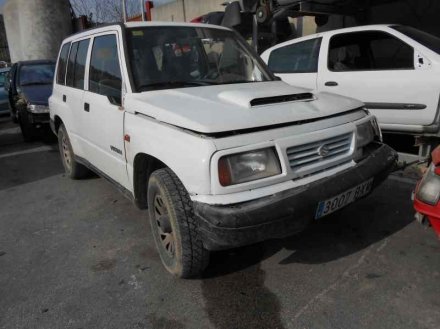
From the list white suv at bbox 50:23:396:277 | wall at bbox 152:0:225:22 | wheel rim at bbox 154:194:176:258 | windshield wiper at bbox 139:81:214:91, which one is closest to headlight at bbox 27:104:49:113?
white suv at bbox 50:23:396:277

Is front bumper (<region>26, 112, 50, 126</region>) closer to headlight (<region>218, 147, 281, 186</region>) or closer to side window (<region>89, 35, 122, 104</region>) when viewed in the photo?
side window (<region>89, 35, 122, 104</region>)

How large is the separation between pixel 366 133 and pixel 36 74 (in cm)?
830

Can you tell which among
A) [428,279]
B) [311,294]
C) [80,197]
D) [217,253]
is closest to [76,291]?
[217,253]

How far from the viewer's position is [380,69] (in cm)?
532

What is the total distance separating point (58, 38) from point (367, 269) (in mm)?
18042

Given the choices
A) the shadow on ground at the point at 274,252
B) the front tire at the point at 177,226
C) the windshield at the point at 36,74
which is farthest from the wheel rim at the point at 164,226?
the windshield at the point at 36,74

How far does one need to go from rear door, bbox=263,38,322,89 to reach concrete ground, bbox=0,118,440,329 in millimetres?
2438

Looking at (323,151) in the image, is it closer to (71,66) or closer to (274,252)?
(274,252)

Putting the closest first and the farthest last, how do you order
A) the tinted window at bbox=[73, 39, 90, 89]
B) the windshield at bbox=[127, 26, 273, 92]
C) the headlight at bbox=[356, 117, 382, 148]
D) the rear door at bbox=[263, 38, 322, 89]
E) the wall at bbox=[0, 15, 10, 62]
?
1. the headlight at bbox=[356, 117, 382, 148]
2. the windshield at bbox=[127, 26, 273, 92]
3. the tinted window at bbox=[73, 39, 90, 89]
4. the rear door at bbox=[263, 38, 322, 89]
5. the wall at bbox=[0, 15, 10, 62]

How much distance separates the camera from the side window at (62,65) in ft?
16.3

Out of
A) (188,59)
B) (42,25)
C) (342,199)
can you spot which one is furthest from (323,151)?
(42,25)

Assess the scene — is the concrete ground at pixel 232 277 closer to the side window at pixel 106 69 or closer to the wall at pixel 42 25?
the side window at pixel 106 69

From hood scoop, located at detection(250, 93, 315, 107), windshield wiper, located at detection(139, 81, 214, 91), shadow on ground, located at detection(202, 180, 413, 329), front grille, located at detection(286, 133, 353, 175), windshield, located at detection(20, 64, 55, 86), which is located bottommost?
shadow on ground, located at detection(202, 180, 413, 329)

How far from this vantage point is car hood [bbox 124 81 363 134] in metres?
2.48
